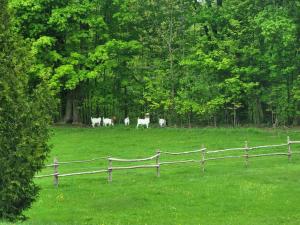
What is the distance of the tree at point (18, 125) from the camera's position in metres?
12.3

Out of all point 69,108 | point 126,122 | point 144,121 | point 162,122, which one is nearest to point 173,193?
point 144,121

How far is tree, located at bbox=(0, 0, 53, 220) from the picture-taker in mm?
12344

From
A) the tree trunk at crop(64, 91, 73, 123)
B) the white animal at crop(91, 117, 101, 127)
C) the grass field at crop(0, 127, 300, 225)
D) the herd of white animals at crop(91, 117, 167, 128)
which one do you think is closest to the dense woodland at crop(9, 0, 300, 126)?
the tree trunk at crop(64, 91, 73, 123)

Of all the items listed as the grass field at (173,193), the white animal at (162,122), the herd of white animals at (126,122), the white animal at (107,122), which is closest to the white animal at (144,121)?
the herd of white animals at (126,122)

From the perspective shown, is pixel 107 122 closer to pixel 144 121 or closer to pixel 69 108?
pixel 144 121

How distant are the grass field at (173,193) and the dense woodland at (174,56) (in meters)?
8.87

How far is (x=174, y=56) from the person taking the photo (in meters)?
41.4

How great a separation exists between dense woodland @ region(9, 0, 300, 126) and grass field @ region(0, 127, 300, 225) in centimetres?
887

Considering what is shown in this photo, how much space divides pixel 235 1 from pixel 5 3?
29.9 metres

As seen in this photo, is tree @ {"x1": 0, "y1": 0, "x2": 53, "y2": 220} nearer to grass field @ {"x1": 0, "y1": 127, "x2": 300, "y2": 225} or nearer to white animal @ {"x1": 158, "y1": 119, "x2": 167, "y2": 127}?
grass field @ {"x1": 0, "y1": 127, "x2": 300, "y2": 225}

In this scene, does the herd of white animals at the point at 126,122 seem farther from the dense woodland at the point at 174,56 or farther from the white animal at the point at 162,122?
the dense woodland at the point at 174,56

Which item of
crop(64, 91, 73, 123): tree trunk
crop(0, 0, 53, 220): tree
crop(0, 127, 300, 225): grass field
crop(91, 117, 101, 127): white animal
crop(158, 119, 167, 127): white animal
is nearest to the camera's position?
crop(0, 0, 53, 220): tree

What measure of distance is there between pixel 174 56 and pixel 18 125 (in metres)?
29.7

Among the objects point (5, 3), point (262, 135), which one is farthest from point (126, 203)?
point (262, 135)
